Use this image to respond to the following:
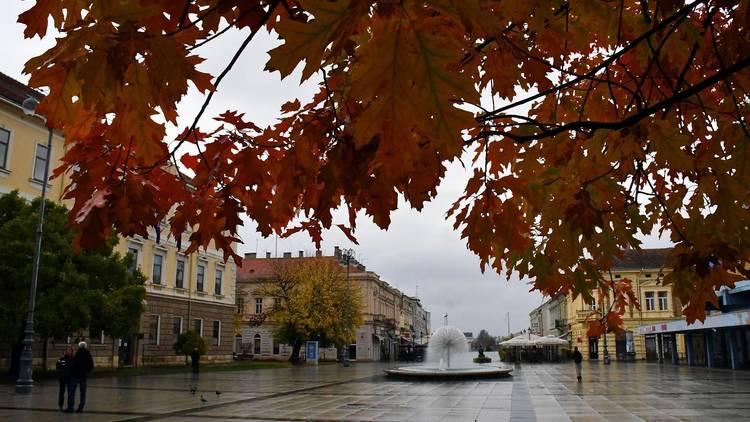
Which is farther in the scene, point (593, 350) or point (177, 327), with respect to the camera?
point (593, 350)

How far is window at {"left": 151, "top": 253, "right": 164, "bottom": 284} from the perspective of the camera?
124 feet

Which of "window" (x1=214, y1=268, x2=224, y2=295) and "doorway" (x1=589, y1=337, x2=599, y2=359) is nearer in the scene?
"window" (x1=214, y1=268, x2=224, y2=295)

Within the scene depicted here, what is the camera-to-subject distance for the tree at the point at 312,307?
50.5 metres

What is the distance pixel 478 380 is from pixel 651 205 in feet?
76.7

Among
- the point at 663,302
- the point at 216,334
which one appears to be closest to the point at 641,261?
the point at 663,302

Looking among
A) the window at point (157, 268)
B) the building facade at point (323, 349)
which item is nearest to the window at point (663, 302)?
the building facade at point (323, 349)

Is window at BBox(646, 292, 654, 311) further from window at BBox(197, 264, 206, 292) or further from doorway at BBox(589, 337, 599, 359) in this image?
window at BBox(197, 264, 206, 292)

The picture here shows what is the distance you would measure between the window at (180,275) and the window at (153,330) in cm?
343

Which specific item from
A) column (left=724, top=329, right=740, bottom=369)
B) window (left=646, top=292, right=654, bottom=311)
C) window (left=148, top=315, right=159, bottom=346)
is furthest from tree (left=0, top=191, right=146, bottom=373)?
window (left=646, top=292, right=654, bottom=311)

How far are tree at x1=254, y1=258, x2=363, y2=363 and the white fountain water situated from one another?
15.9 m

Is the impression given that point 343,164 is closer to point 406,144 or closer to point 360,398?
point 406,144

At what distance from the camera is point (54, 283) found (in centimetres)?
2177

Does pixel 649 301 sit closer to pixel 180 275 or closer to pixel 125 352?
pixel 180 275

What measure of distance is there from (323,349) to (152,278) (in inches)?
1199
